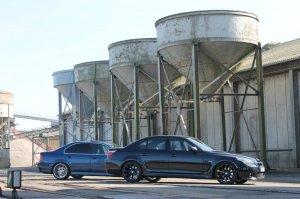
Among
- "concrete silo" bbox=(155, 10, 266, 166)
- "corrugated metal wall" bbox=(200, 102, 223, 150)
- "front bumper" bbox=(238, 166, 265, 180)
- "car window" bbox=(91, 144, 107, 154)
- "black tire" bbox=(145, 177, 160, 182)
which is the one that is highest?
"concrete silo" bbox=(155, 10, 266, 166)

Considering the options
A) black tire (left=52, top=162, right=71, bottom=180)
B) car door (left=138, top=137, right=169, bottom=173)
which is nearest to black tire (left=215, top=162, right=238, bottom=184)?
car door (left=138, top=137, right=169, bottom=173)

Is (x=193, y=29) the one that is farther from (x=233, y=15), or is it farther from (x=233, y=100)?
(x=233, y=100)

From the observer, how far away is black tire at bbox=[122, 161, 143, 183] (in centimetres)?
1720

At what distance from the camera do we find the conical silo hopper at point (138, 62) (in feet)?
100

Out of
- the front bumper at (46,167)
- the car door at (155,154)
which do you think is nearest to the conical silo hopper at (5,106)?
the front bumper at (46,167)

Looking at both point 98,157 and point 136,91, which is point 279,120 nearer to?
point 136,91

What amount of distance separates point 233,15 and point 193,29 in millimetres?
1767

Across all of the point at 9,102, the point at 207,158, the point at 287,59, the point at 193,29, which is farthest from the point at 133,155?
the point at 9,102

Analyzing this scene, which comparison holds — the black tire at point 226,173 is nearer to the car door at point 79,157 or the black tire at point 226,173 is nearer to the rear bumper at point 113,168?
the rear bumper at point 113,168

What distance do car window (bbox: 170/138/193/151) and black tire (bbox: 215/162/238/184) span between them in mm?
1133

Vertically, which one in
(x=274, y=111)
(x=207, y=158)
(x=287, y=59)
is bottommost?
(x=207, y=158)

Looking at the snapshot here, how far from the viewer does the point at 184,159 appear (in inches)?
644

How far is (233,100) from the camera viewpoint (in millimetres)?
30484

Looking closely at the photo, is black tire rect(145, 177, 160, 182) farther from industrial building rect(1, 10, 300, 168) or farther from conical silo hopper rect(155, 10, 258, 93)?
conical silo hopper rect(155, 10, 258, 93)
